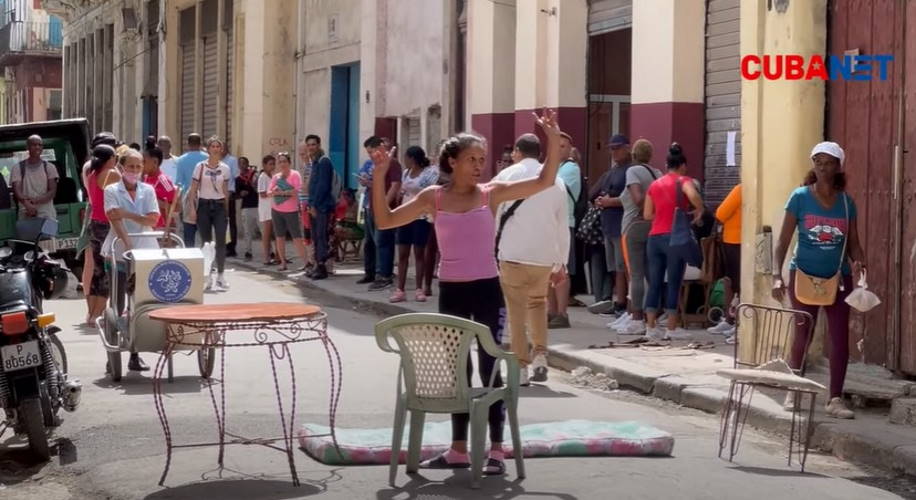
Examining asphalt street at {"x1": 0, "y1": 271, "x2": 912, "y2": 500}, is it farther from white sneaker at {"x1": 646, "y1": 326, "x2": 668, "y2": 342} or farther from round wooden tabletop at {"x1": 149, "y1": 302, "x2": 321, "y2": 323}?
white sneaker at {"x1": 646, "y1": 326, "x2": 668, "y2": 342}

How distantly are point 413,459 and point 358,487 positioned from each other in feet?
1.23

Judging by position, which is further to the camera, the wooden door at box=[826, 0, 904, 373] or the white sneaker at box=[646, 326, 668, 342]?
the white sneaker at box=[646, 326, 668, 342]

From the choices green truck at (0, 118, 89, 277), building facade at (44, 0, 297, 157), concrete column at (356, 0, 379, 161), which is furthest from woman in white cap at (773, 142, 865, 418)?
building facade at (44, 0, 297, 157)

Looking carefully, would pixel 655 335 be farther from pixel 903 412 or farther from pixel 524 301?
pixel 903 412

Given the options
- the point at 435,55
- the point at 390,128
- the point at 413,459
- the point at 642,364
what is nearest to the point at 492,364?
the point at 413,459

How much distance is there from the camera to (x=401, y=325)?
7383mm

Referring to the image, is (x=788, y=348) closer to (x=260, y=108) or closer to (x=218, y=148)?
(x=218, y=148)

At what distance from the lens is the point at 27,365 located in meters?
8.14

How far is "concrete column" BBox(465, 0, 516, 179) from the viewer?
2119 cm

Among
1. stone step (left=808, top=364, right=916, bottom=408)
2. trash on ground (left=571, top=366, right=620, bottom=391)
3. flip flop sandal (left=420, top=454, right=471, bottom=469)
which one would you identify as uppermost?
stone step (left=808, top=364, right=916, bottom=408)

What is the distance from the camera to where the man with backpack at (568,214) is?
47.9ft

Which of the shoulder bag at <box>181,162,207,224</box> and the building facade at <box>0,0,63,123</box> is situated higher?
the building facade at <box>0,0,63,123</box>

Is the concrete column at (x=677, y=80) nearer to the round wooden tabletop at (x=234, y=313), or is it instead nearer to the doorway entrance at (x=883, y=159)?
the doorway entrance at (x=883, y=159)

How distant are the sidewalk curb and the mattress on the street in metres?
1.22
